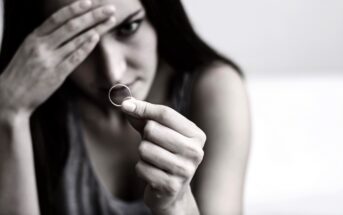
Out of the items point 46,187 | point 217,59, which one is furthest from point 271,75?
point 46,187

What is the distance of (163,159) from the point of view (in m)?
0.50

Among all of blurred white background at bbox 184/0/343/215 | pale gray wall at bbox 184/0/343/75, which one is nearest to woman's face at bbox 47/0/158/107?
blurred white background at bbox 184/0/343/215

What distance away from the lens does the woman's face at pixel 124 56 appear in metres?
0.67

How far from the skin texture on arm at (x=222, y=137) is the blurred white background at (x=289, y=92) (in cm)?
27

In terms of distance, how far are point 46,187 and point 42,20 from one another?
0.31 metres

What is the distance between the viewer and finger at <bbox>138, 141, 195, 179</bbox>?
0.50 metres

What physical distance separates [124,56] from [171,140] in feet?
0.80

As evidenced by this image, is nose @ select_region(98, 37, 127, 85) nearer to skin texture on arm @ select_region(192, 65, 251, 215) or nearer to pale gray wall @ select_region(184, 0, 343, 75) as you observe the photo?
skin texture on arm @ select_region(192, 65, 251, 215)

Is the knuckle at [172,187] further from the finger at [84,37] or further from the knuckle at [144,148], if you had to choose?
the finger at [84,37]

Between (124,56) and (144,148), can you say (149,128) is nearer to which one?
(144,148)


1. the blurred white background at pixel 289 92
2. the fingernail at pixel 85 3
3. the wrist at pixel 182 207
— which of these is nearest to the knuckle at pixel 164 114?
the wrist at pixel 182 207

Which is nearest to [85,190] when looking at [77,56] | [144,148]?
[77,56]

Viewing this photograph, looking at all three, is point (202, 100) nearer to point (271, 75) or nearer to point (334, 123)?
point (334, 123)

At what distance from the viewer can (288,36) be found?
1.34 metres
